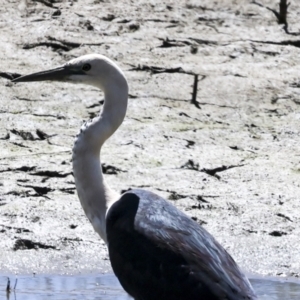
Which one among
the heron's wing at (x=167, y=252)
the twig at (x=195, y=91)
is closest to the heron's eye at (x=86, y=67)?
the heron's wing at (x=167, y=252)

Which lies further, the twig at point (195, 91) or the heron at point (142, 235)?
the twig at point (195, 91)

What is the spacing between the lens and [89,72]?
6328mm

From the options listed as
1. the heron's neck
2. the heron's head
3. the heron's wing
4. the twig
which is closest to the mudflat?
the twig

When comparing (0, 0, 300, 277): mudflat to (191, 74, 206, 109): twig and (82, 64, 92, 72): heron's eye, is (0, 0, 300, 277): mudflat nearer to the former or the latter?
(191, 74, 206, 109): twig

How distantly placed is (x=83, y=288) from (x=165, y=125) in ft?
9.11

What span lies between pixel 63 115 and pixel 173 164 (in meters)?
1.17

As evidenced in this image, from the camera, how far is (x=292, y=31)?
11.2 metres

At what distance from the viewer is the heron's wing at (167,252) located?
5.29 metres

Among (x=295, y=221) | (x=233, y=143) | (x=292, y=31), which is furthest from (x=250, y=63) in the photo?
(x=295, y=221)

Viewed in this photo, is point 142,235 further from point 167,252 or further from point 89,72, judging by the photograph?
point 89,72

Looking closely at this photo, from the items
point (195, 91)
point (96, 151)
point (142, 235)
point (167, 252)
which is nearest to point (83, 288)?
point (96, 151)

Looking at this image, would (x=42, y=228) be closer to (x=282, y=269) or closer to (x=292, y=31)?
(x=282, y=269)

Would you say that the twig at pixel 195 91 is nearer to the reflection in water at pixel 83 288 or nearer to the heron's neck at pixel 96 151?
the reflection in water at pixel 83 288

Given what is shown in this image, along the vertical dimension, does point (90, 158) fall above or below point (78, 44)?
above
